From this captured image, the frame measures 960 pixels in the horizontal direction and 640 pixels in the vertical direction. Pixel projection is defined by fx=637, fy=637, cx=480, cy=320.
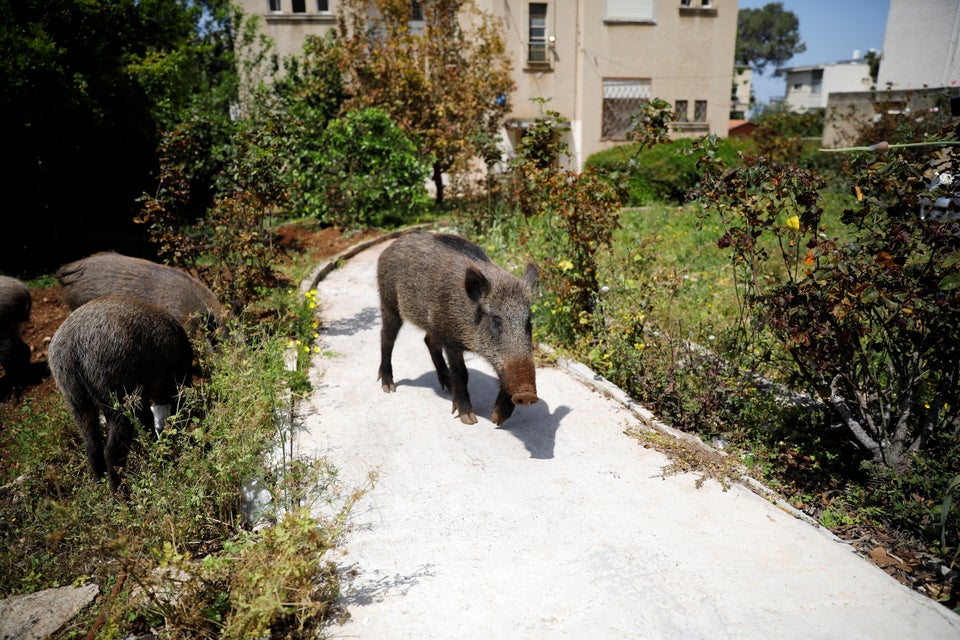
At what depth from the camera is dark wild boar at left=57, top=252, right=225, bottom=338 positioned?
5.79 metres

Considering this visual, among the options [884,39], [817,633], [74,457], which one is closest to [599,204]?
[817,633]

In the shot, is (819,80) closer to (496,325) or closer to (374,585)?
(496,325)

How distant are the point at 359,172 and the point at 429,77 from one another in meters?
3.97

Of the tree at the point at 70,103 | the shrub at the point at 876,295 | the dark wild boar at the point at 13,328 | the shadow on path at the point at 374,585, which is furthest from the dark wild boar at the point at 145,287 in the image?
the shrub at the point at 876,295

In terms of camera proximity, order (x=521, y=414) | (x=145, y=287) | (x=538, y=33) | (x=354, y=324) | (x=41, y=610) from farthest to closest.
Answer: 1. (x=538, y=33)
2. (x=354, y=324)
3. (x=145, y=287)
4. (x=521, y=414)
5. (x=41, y=610)

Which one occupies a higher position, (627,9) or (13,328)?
(627,9)

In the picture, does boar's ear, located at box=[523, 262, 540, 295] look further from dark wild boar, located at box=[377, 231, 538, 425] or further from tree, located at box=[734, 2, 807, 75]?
tree, located at box=[734, 2, 807, 75]

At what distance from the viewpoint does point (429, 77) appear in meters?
15.7

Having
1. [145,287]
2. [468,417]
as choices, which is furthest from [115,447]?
[468,417]

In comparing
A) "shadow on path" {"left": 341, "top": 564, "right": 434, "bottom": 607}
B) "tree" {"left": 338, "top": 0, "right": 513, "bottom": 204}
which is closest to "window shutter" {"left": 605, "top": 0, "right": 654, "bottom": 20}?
"tree" {"left": 338, "top": 0, "right": 513, "bottom": 204}

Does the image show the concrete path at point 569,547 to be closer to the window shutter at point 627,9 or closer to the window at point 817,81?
the window shutter at point 627,9

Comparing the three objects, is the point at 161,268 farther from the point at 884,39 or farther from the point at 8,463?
the point at 884,39

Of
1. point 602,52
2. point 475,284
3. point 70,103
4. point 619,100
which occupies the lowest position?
point 475,284

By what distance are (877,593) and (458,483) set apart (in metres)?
2.51
